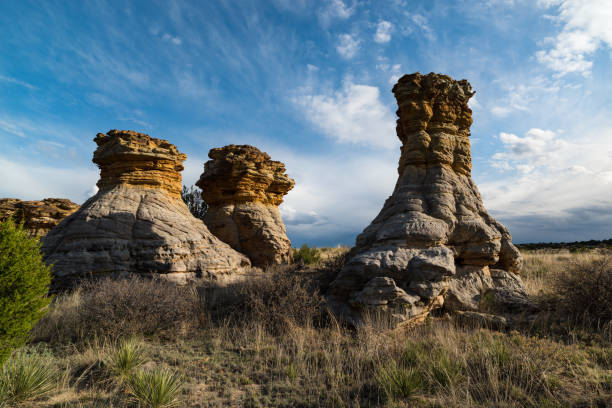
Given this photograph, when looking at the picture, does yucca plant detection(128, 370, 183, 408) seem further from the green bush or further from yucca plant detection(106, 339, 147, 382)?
the green bush

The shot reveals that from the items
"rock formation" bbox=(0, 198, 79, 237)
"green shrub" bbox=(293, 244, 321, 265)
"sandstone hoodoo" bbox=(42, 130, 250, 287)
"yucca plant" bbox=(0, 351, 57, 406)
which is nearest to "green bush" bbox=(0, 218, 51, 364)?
"yucca plant" bbox=(0, 351, 57, 406)

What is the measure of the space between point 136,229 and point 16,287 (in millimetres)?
6842

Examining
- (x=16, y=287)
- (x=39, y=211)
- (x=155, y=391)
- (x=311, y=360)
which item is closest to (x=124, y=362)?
(x=155, y=391)

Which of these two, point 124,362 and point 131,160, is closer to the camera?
point 124,362

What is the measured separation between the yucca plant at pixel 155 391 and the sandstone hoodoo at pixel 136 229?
573cm

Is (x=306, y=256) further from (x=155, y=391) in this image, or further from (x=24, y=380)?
(x=24, y=380)

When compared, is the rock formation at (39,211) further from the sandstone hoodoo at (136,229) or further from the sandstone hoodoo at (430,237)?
the sandstone hoodoo at (430,237)

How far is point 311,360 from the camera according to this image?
5574mm

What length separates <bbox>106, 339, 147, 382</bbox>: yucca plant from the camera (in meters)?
4.80

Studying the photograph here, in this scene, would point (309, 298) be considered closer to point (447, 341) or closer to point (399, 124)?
point (447, 341)

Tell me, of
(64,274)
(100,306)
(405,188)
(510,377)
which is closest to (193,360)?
(100,306)

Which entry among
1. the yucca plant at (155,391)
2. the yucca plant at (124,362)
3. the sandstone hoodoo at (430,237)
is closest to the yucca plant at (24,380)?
the yucca plant at (124,362)

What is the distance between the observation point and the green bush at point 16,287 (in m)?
3.82

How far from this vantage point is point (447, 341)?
5.77 meters
